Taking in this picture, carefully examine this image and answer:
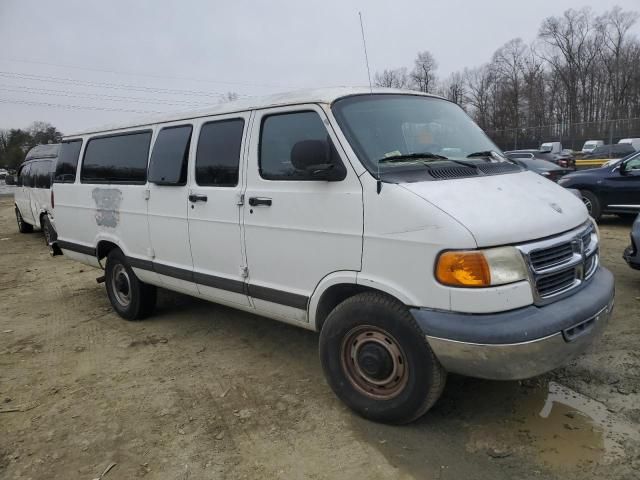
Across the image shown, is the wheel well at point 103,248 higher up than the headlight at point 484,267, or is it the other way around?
the headlight at point 484,267

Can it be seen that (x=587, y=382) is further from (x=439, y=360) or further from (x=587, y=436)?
(x=439, y=360)

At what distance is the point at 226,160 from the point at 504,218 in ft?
7.44

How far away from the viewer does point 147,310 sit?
5.76 metres

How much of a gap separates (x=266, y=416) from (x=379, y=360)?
0.94 m

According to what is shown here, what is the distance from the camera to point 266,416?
11.6 feet

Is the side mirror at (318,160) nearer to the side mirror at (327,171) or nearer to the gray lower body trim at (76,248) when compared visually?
the side mirror at (327,171)

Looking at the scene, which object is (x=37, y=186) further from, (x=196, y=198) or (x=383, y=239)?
(x=383, y=239)

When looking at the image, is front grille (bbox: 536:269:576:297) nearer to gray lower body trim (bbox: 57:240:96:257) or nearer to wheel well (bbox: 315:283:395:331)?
→ wheel well (bbox: 315:283:395:331)

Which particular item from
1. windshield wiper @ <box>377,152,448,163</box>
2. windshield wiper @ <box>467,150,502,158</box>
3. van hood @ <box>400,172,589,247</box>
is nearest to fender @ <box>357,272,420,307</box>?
van hood @ <box>400,172,589,247</box>

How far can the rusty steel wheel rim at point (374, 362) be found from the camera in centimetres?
315

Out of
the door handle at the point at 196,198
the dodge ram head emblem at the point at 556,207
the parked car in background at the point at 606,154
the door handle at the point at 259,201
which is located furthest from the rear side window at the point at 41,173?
the parked car in background at the point at 606,154

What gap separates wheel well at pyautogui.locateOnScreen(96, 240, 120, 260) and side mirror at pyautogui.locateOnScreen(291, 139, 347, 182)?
3.36 metres

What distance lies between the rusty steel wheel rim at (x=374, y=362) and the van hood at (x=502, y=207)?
0.86 meters

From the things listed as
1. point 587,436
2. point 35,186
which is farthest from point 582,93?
point 587,436
